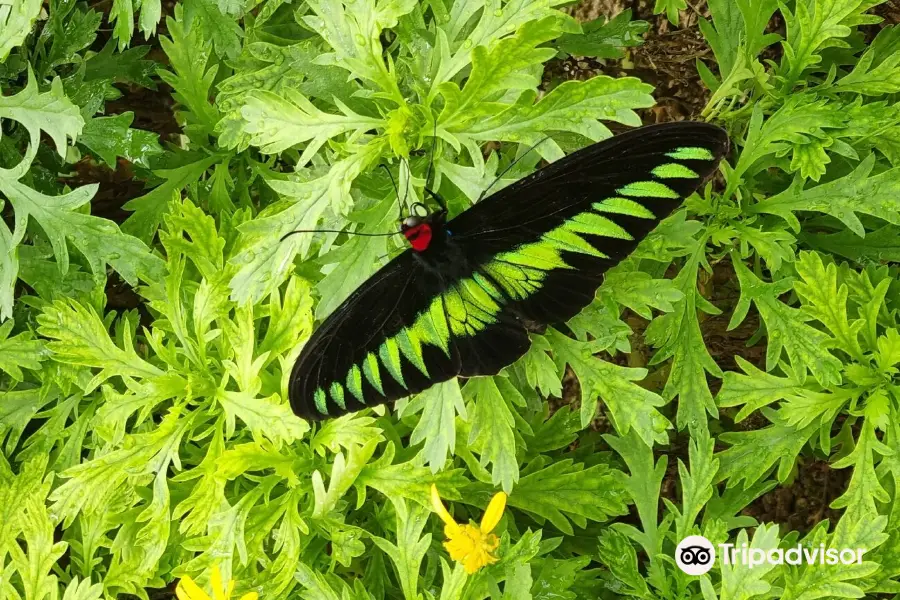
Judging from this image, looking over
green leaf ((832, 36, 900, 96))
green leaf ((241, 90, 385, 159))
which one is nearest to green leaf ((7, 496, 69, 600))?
green leaf ((241, 90, 385, 159))

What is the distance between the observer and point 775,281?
4.67ft

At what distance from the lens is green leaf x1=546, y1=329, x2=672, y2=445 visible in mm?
1304

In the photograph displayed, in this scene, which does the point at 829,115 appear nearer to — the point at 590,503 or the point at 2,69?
the point at 590,503

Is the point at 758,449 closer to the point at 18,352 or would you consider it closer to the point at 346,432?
the point at 346,432

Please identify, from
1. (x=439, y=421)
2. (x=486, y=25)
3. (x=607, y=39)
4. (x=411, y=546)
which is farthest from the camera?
(x=607, y=39)

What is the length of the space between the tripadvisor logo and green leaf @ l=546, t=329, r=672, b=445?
256 mm

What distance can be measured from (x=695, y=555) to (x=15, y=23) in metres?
1.57

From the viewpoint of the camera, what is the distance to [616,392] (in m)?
1.33

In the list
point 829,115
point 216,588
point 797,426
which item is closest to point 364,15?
point 829,115

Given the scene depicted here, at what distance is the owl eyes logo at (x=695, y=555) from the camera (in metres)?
1.45

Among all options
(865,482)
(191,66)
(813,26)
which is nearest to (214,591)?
(191,66)

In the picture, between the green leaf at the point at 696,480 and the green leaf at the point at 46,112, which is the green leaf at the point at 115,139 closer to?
the green leaf at the point at 46,112

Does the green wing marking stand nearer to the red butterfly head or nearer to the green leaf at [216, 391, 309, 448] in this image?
the red butterfly head

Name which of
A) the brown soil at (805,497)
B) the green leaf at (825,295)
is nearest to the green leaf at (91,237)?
the green leaf at (825,295)
